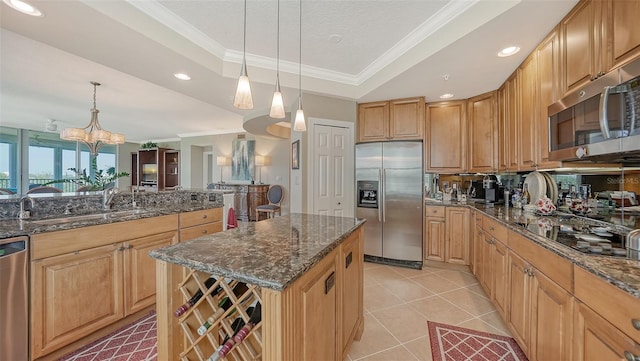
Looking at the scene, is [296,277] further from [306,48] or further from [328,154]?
[328,154]

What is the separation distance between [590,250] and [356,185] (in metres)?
2.50

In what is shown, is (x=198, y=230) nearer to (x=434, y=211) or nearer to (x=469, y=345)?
(x=469, y=345)

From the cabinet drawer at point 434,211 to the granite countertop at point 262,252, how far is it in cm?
198

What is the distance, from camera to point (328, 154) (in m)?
3.35

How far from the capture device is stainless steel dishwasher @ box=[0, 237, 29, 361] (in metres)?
1.36

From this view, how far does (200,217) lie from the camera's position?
256 cm

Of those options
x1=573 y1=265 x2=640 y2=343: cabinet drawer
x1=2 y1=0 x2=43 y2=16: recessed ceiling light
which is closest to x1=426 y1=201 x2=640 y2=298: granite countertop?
x1=573 y1=265 x2=640 y2=343: cabinet drawer

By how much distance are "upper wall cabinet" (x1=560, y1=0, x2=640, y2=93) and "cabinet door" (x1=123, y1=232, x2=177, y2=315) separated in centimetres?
336

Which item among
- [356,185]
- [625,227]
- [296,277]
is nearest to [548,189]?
[625,227]

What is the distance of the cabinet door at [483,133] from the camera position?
2979 millimetres

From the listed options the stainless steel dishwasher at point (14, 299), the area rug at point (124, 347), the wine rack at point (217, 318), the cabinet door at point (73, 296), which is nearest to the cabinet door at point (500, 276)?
the wine rack at point (217, 318)

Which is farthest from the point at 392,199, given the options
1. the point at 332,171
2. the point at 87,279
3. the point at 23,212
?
the point at 23,212

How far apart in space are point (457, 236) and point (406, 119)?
5.57 ft

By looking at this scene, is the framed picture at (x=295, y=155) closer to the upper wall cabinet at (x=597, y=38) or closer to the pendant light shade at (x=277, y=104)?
the pendant light shade at (x=277, y=104)
